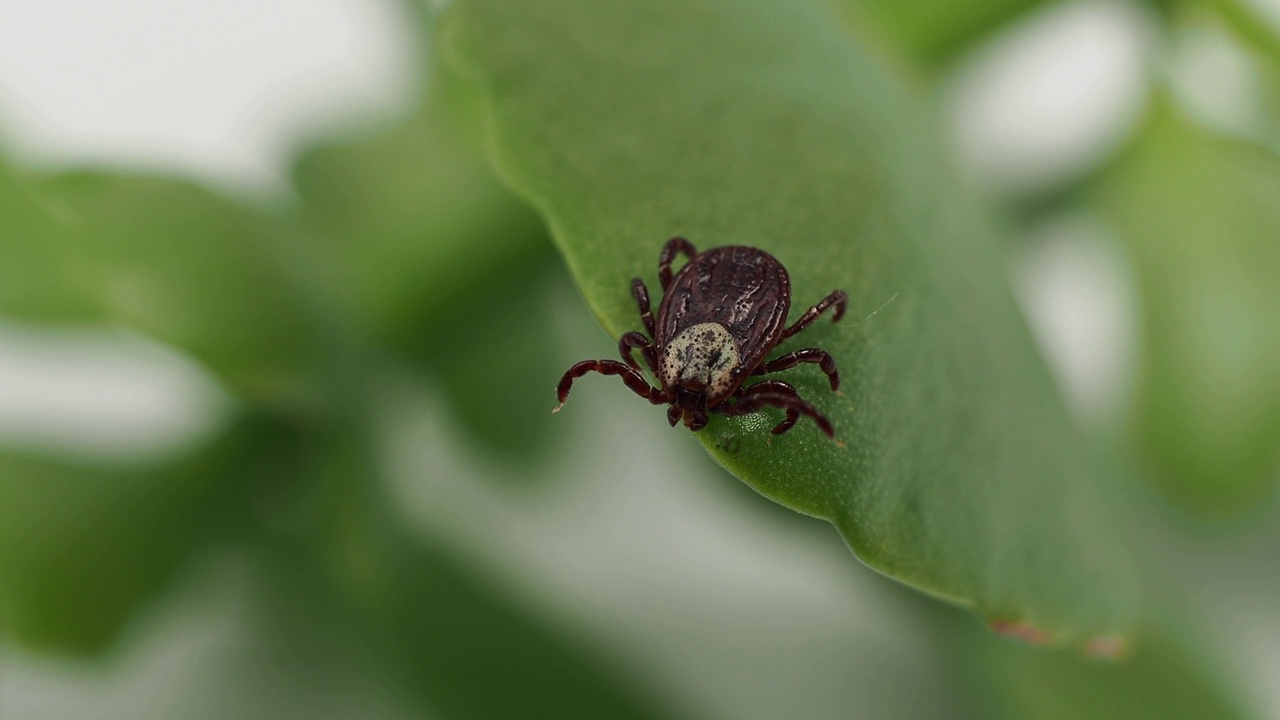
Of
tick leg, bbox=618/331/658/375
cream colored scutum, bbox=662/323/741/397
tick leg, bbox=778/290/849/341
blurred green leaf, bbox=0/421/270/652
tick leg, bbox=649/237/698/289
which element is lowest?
blurred green leaf, bbox=0/421/270/652

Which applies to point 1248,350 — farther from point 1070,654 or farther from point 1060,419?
point 1060,419

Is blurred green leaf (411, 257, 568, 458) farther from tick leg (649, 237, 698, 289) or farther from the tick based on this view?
tick leg (649, 237, 698, 289)

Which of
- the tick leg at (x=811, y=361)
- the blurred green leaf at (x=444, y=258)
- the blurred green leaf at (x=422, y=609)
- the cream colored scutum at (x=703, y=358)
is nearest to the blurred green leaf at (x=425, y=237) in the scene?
the blurred green leaf at (x=444, y=258)

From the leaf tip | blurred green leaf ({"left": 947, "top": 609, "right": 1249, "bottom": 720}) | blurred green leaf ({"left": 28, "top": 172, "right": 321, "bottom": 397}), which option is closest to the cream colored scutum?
the leaf tip

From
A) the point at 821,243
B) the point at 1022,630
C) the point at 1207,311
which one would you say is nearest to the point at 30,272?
the point at 821,243

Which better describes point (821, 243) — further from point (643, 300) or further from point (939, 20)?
point (939, 20)

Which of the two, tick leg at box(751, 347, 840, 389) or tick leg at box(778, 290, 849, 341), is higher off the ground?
tick leg at box(778, 290, 849, 341)

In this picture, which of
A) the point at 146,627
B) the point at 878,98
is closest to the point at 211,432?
the point at 146,627
